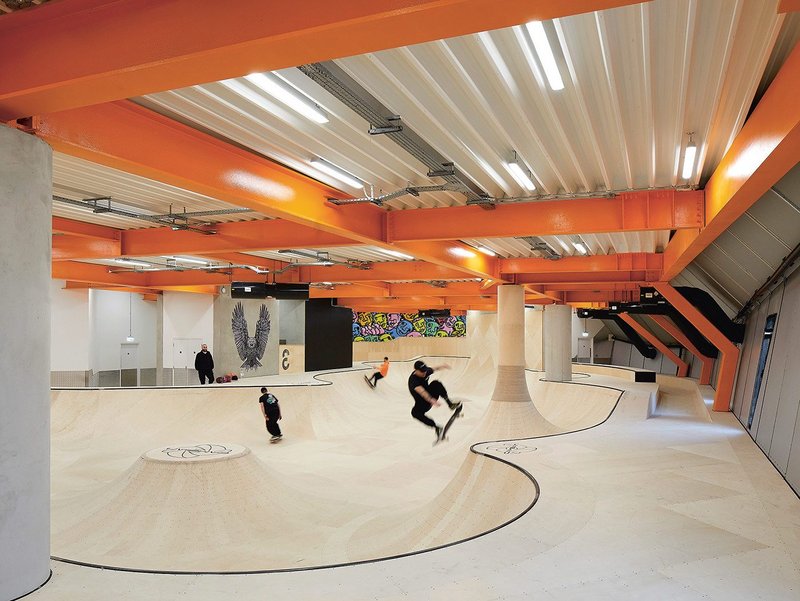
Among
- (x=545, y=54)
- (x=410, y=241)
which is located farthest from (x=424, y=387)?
(x=545, y=54)

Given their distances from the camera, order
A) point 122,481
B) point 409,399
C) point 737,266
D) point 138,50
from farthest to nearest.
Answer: point 409,399 → point 737,266 → point 122,481 → point 138,50

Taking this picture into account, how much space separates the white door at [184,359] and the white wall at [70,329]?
3.12m

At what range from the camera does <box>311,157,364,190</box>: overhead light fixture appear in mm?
7582

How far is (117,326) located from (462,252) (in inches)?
707

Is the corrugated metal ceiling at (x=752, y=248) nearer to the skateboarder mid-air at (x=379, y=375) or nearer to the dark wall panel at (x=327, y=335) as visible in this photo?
the skateboarder mid-air at (x=379, y=375)

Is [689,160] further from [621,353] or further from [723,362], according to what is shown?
[621,353]

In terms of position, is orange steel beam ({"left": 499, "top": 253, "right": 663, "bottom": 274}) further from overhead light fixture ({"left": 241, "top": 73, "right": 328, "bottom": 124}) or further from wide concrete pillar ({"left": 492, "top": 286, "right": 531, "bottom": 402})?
overhead light fixture ({"left": 241, "top": 73, "right": 328, "bottom": 124})

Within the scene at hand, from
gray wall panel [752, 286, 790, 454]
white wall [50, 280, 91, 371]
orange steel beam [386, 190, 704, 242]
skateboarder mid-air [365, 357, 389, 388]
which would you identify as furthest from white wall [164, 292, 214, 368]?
gray wall panel [752, 286, 790, 454]

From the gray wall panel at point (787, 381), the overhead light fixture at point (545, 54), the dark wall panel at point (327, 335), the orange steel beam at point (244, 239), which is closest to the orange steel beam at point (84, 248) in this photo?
the orange steel beam at point (244, 239)

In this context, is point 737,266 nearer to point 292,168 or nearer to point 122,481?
point 292,168

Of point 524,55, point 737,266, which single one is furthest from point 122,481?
point 737,266

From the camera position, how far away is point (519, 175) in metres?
7.81

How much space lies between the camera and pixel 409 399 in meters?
26.8

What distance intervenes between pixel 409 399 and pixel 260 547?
18.4 m
